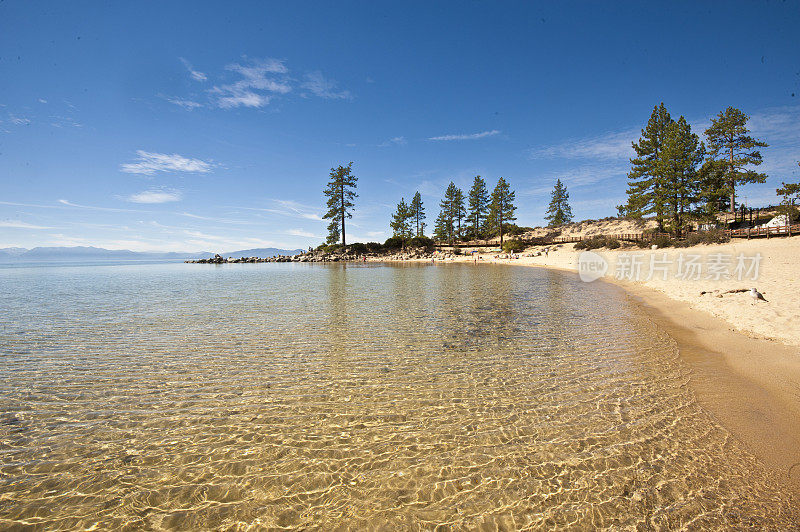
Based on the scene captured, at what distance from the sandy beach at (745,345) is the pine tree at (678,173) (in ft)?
67.3

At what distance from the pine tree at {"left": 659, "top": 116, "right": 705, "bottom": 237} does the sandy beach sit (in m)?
20.5

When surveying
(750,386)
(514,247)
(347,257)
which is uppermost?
(514,247)

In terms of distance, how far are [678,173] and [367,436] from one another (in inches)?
1872

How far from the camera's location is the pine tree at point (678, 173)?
3494cm

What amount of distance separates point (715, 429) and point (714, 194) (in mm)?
44079

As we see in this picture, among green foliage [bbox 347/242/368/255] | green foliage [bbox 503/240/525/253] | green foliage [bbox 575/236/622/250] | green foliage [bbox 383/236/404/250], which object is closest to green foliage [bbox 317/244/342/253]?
green foliage [bbox 347/242/368/255]

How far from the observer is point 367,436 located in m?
4.42

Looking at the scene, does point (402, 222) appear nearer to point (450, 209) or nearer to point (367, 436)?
point (450, 209)

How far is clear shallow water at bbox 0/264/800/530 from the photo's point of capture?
3.11 meters

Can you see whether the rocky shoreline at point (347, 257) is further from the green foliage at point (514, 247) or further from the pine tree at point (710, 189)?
the pine tree at point (710, 189)

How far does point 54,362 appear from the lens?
23.4ft

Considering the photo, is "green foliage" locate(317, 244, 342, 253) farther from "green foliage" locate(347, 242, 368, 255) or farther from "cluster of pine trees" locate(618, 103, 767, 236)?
"cluster of pine trees" locate(618, 103, 767, 236)

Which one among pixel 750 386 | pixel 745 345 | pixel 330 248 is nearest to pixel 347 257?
pixel 330 248

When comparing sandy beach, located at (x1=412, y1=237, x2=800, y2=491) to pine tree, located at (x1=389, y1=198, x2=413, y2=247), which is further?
pine tree, located at (x1=389, y1=198, x2=413, y2=247)
